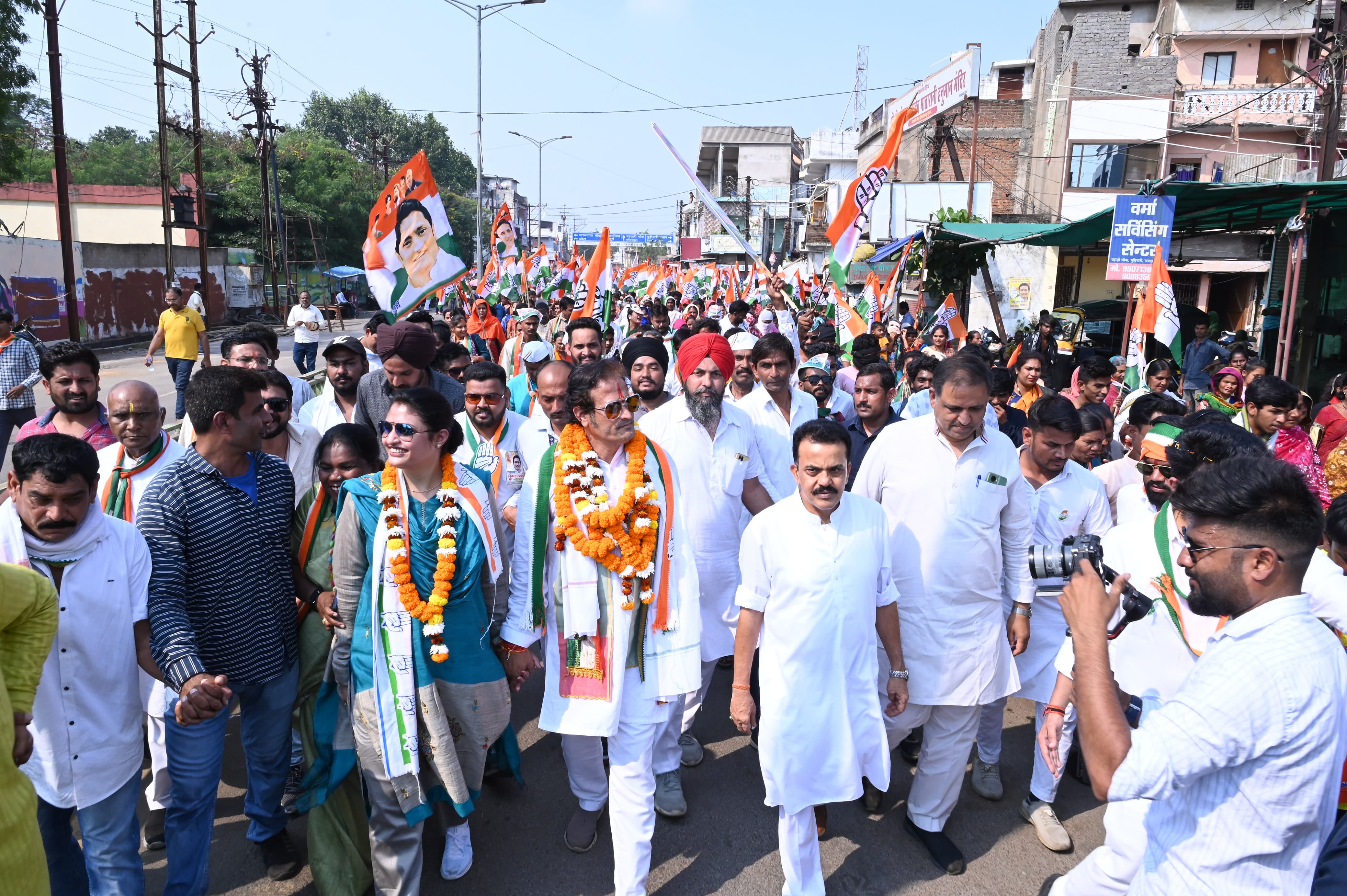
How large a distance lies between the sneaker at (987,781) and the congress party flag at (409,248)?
4557 mm

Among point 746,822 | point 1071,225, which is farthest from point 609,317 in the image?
point 746,822

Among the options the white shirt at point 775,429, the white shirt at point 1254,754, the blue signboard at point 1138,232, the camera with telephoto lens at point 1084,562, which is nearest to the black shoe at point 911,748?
the white shirt at point 775,429

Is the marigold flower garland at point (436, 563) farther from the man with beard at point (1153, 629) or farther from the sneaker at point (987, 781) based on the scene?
the sneaker at point (987, 781)

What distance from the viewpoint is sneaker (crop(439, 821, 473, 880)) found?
326 cm

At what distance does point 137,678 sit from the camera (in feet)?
9.07

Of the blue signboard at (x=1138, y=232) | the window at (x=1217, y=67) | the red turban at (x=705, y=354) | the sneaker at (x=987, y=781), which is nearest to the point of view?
the sneaker at (x=987, y=781)

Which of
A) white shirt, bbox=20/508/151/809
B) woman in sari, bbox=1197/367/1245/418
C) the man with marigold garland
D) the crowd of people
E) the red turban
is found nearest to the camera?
the crowd of people

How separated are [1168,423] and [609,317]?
9823mm

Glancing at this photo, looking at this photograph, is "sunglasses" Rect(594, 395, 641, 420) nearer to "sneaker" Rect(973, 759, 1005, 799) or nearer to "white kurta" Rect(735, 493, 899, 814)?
"white kurta" Rect(735, 493, 899, 814)

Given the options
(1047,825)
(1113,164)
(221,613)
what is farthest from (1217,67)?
(221,613)

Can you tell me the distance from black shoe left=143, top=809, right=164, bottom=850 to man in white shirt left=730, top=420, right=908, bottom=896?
2333 mm

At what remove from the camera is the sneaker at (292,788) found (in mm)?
3664

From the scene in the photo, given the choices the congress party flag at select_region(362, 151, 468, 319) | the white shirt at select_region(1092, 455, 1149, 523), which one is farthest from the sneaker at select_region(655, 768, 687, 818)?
the congress party flag at select_region(362, 151, 468, 319)

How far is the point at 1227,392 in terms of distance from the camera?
7.17 meters
